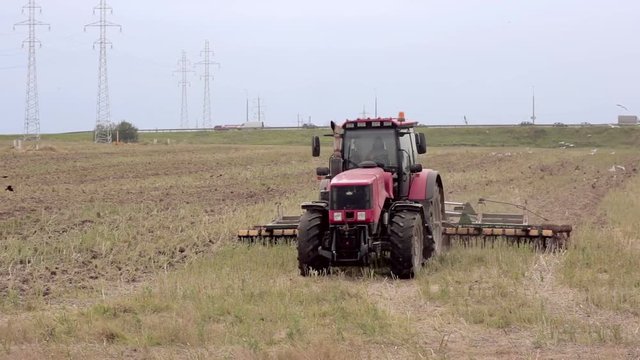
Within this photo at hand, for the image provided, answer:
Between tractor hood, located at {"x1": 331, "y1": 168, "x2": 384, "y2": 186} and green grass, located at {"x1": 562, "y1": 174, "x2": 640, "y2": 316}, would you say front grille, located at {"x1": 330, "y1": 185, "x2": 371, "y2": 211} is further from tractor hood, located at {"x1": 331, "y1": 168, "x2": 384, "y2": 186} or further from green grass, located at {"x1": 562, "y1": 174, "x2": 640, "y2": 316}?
green grass, located at {"x1": 562, "y1": 174, "x2": 640, "y2": 316}

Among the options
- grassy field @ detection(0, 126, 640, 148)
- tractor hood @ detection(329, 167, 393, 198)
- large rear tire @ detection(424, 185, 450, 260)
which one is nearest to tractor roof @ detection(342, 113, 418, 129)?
tractor hood @ detection(329, 167, 393, 198)

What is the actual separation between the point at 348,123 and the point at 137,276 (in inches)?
153

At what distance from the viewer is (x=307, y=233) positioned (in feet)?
35.4

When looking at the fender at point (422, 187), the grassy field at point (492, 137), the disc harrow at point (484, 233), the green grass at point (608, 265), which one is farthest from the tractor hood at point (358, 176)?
the grassy field at point (492, 137)

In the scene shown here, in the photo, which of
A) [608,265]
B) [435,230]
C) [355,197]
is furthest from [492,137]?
[355,197]

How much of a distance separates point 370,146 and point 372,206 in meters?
1.81

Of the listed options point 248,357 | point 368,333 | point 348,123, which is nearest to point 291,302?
point 368,333

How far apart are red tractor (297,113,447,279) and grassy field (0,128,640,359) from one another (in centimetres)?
38

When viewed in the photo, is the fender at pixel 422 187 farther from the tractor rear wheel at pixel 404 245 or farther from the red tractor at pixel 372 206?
the tractor rear wheel at pixel 404 245

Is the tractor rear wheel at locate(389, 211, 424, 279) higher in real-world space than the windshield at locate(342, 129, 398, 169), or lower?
lower

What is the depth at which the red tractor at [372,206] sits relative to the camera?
10.6m

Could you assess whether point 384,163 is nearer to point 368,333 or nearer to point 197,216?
point 368,333

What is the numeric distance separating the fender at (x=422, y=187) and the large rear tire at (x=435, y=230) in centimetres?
23

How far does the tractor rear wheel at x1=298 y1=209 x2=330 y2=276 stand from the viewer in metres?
10.7
